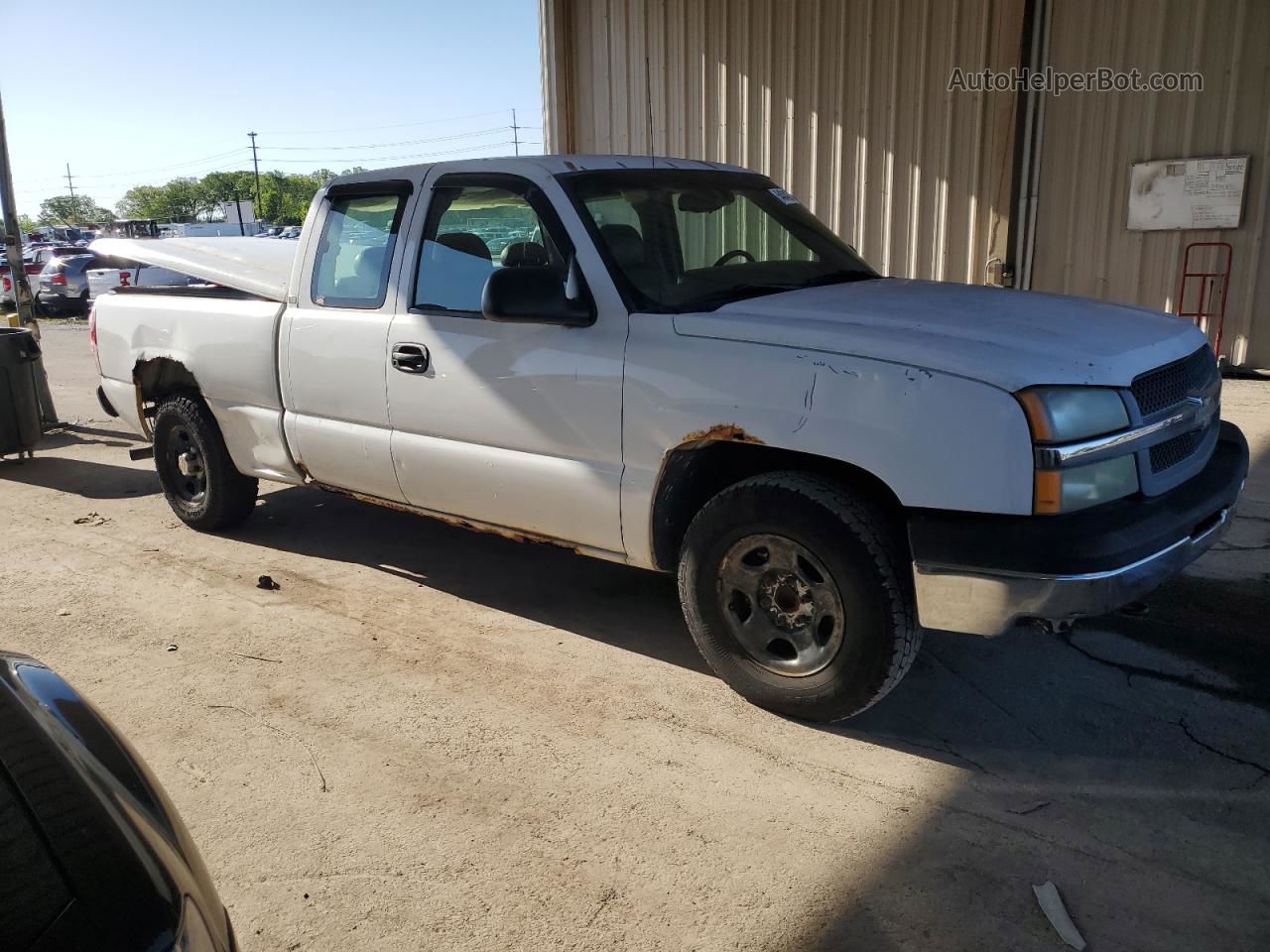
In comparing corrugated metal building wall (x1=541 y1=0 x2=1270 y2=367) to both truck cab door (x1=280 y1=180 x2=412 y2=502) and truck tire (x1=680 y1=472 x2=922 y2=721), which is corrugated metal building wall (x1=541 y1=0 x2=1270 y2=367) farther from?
truck tire (x1=680 y1=472 x2=922 y2=721)

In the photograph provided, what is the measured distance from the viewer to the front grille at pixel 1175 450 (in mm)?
3428

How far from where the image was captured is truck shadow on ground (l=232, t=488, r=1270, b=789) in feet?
11.5

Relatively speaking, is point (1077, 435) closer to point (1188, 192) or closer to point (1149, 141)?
point (1188, 192)

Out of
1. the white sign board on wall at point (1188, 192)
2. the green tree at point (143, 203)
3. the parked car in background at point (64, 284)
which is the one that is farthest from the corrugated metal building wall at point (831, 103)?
the green tree at point (143, 203)

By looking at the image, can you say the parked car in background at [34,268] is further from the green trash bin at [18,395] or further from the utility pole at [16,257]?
the green trash bin at [18,395]

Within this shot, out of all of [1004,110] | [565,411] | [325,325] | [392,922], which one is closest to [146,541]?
[325,325]

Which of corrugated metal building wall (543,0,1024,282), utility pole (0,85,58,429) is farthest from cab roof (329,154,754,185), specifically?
corrugated metal building wall (543,0,1024,282)

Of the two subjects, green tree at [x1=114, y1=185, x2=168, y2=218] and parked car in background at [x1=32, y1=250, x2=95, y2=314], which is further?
green tree at [x1=114, y1=185, x2=168, y2=218]

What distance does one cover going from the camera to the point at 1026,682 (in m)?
4.10

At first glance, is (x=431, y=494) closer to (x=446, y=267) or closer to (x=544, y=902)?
(x=446, y=267)

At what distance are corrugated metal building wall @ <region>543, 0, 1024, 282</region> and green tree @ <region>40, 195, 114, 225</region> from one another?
17256cm

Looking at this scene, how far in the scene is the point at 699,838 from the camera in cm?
312

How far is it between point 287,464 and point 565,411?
202 cm

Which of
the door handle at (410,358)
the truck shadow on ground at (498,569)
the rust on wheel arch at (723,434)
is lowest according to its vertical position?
the truck shadow on ground at (498,569)
